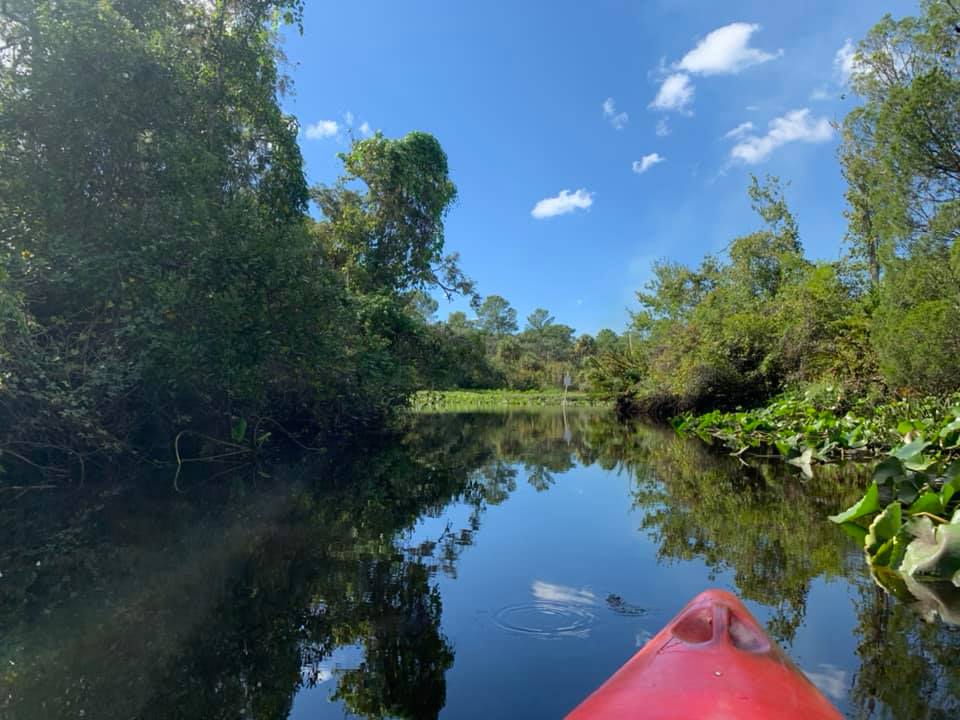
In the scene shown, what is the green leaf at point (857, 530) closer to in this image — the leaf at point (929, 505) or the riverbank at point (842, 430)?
the leaf at point (929, 505)

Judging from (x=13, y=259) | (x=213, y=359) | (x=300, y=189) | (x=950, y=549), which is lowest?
(x=950, y=549)

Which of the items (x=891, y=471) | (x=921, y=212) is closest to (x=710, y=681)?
(x=891, y=471)

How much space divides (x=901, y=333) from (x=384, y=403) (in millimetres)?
10960

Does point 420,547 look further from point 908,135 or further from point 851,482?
point 908,135

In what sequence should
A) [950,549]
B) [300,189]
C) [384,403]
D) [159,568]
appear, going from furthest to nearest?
[384,403] → [300,189] → [159,568] → [950,549]

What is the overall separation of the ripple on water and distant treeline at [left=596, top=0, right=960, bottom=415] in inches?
396

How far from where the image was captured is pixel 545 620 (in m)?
3.15

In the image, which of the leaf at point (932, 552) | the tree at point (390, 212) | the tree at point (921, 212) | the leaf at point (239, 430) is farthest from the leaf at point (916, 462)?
the tree at point (390, 212)

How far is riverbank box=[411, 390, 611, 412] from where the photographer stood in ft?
117

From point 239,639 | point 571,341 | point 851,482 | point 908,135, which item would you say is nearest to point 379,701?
point 239,639

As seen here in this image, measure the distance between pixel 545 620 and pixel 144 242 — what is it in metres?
7.20

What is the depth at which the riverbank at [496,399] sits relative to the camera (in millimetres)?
35562

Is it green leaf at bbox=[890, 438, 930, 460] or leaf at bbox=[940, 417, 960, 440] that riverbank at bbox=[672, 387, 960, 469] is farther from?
green leaf at bbox=[890, 438, 930, 460]

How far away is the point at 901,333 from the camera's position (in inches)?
414
